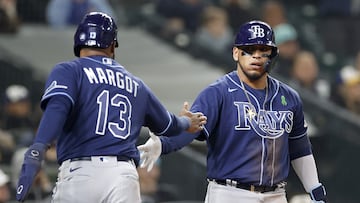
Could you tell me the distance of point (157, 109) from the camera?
6.55 metres

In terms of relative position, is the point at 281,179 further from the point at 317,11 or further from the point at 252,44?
the point at 317,11

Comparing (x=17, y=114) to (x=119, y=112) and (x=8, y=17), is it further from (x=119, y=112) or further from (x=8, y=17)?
(x=119, y=112)

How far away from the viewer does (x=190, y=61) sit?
14.0 metres

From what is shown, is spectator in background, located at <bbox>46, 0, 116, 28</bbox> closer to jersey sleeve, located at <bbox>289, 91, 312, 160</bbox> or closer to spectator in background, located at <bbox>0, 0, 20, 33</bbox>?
spectator in background, located at <bbox>0, 0, 20, 33</bbox>

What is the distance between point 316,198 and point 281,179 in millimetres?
361

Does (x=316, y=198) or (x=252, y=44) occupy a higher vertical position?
(x=252, y=44)

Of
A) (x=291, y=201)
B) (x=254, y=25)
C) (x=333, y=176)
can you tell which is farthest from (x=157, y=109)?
(x=333, y=176)

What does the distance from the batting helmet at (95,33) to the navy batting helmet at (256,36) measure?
1056mm

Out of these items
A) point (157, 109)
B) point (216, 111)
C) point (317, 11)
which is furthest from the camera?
point (317, 11)

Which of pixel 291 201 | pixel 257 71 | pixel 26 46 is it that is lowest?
pixel 291 201

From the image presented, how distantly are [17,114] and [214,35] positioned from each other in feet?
10.4

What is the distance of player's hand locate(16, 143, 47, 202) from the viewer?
226 inches

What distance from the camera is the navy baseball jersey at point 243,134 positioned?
696 cm

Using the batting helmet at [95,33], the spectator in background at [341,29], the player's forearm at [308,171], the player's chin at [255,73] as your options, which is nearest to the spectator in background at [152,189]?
the player's forearm at [308,171]
